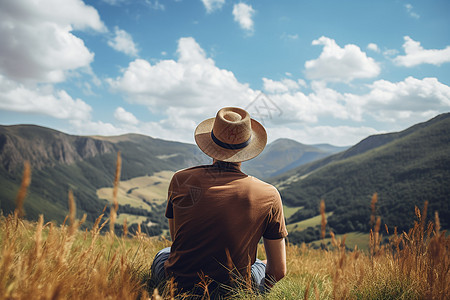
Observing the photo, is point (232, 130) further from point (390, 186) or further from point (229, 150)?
point (390, 186)

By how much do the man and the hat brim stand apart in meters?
0.01

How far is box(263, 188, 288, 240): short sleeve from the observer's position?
8.59ft

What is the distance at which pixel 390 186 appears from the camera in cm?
14250

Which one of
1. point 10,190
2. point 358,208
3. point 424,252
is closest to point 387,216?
point 358,208

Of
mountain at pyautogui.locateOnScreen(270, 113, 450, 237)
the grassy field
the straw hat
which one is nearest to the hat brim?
the straw hat

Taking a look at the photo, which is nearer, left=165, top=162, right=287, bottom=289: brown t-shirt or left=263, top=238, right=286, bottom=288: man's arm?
left=165, top=162, right=287, bottom=289: brown t-shirt

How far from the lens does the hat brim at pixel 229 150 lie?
107 inches

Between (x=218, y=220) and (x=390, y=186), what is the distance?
166 m

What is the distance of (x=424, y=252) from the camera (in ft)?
9.12

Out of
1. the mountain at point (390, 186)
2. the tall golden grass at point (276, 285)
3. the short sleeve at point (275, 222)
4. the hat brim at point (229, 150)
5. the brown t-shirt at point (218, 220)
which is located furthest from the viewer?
the mountain at point (390, 186)

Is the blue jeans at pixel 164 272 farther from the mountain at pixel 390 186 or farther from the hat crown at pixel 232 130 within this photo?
the mountain at pixel 390 186

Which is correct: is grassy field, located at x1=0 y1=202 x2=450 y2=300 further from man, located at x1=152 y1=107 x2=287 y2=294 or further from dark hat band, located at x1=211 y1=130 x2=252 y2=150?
dark hat band, located at x1=211 y1=130 x2=252 y2=150

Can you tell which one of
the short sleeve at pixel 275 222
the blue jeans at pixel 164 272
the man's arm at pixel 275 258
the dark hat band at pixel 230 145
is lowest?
the blue jeans at pixel 164 272

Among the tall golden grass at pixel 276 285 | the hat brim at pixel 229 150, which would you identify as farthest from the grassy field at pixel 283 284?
the hat brim at pixel 229 150
